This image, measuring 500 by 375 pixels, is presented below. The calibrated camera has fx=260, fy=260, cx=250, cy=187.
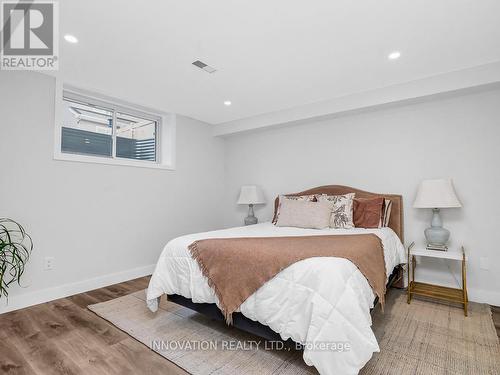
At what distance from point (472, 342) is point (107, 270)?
11.9 ft

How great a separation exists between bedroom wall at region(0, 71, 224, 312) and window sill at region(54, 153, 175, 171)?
58 mm

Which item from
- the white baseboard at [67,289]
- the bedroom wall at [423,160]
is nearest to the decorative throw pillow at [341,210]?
the bedroom wall at [423,160]

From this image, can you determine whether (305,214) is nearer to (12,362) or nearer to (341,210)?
(341,210)

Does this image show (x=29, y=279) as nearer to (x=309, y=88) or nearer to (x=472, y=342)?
(x=309, y=88)

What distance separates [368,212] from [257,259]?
184cm

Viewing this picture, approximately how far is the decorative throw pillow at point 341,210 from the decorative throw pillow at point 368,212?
8 centimetres

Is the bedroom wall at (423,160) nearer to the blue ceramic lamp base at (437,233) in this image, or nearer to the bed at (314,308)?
the blue ceramic lamp base at (437,233)

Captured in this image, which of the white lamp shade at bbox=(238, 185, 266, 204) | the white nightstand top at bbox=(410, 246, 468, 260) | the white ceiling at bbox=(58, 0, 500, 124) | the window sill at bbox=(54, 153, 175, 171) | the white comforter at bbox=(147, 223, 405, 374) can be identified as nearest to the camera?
the white comforter at bbox=(147, 223, 405, 374)

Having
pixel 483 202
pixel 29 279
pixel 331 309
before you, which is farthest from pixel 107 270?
pixel 483 202

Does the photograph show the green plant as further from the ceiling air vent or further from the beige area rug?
the ceiling air vent

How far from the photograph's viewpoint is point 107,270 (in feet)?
10.5

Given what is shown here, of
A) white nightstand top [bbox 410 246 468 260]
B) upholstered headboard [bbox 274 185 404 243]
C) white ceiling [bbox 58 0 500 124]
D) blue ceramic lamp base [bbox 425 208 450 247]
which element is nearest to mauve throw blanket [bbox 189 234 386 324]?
white nightstand top [bbox 410 246 468 260]

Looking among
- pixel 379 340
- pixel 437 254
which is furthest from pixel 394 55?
pixel 379 340

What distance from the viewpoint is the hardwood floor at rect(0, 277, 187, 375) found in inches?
64.5
